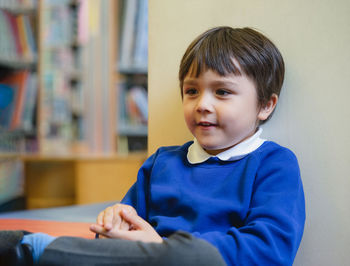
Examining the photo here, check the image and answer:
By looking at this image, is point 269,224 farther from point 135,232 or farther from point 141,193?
point 141,193

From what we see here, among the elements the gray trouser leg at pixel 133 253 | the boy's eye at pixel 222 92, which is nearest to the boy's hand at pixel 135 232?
the gray trouser leg at pixel 133 253

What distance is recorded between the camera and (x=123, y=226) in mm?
864

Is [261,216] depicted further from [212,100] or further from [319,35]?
[319,35]

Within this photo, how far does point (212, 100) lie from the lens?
2.86 feet

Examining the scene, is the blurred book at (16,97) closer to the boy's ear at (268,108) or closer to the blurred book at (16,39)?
the blurred book at (16,39)

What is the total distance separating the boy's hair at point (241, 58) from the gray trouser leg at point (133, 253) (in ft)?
1.32

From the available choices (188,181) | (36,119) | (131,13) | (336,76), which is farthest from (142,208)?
(36,119)

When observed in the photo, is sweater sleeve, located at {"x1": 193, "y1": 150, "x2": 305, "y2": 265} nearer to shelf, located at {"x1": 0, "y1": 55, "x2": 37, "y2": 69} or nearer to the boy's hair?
the boy's hair

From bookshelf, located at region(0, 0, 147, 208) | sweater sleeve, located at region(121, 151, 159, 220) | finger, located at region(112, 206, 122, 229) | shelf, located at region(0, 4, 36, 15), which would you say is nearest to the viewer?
finger, located at region(112, 206, 122, 229)

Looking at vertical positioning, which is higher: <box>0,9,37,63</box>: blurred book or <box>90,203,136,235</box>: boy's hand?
<box>0,9,37,63</box>: blurred book

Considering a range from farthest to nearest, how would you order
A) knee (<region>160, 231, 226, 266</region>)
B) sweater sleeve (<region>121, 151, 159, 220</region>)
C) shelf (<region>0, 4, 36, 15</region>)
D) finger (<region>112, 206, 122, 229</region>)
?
shelf (<region>0, 4, 36, 15</region>), sweater sleeve (<region>121, 151, 159, 220</region>), finger (<region>112, 206, 122, 229</region>), knee (<region>160, 231, 226, 266</region>)

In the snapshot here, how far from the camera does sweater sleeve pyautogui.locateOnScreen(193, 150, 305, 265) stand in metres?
0.74

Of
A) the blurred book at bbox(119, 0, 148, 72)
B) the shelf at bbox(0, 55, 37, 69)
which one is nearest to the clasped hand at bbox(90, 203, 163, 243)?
the blurred book at bbox(119, 0, 148, 72)

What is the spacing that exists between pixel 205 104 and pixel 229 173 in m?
0.17
